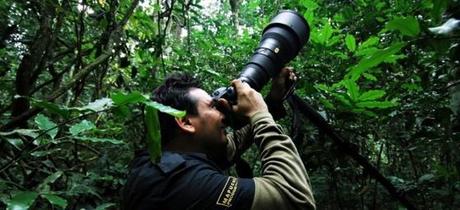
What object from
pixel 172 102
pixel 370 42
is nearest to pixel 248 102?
pixel 172 102

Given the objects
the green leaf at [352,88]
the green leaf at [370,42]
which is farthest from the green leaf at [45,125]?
the green leaf at [370,42]

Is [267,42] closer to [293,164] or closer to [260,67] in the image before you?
[260,67]

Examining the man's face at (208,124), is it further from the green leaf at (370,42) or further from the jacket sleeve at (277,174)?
the green leaf at (370,42)

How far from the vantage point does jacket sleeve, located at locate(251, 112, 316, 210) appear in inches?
50.4

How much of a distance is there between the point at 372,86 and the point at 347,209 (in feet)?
2.35

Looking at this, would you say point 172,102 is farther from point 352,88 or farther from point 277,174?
point 352,88

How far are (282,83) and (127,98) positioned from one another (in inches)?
35.5

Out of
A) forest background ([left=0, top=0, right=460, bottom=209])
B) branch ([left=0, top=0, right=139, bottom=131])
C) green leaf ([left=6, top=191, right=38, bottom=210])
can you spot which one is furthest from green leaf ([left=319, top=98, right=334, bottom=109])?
green leaf ([left=6, top=191, right=38, bottom=210])

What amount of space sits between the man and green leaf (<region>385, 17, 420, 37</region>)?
0.57 metres

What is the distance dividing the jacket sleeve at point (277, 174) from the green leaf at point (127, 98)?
1.63ft

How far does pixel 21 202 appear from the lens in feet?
3.45

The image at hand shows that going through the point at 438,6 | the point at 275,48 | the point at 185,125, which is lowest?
the point at 185,125

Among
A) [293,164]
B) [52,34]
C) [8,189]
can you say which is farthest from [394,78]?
[8,189]

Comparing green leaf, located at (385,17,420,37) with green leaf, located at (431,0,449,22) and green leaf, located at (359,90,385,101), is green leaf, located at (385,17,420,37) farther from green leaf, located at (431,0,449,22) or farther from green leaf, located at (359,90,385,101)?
green leaf, located at (359,90,385,101)
